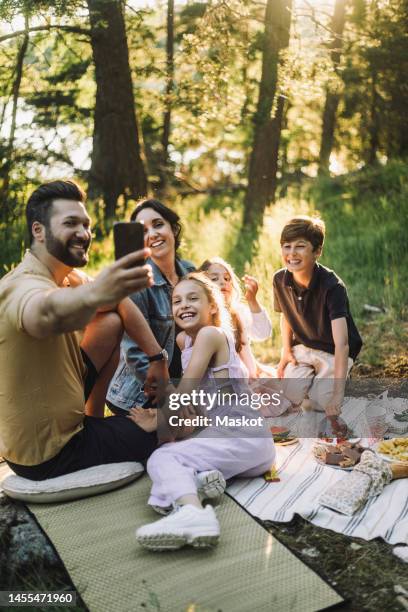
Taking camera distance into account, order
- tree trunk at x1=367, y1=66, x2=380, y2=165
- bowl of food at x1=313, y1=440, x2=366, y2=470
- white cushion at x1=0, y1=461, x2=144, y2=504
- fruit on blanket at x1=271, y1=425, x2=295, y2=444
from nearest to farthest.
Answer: white cushion at x1=0, y1=461, x2=144, y2=504 < bowl of food at x1=313, y1=440, x2=366, y2=470 < fruit on blanket at x1=271, y1=425, x2=295, y2=444 < tree trunk at x1=367, y1=66, x2=380, y2=165

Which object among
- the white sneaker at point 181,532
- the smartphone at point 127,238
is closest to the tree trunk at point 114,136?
the smartphone at point 127,238

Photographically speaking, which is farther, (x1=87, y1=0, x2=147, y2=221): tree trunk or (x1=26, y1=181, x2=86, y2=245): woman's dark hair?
(x1=87, y1=0, x2=147, y2=221): tree trunk

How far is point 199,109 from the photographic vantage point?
7.14m

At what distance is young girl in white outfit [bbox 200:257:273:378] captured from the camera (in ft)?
13.2

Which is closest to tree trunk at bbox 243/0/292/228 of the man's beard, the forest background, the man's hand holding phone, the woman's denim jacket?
the forest background

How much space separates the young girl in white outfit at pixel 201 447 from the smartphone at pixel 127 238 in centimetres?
97

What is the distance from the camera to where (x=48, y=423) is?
9.33 ft

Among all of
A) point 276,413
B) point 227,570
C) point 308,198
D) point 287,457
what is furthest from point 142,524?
point 308,198

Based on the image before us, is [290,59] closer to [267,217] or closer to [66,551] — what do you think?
[267,217]

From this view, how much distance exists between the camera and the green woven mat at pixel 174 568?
2291 mm

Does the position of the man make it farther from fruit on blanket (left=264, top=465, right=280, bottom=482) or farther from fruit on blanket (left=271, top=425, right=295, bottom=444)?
fruit on blanket (left=271, top=425, right=295, bottom=444)

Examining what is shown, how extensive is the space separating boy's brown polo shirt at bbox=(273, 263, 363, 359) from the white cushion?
163 cm

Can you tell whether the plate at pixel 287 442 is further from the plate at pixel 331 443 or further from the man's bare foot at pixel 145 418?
the man's bare foot at pixel 145 418

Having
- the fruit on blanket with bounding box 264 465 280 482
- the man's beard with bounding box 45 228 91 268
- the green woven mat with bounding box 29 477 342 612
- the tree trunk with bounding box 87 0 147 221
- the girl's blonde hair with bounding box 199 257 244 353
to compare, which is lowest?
the green woven mat with bounding box 29 477 342 612
